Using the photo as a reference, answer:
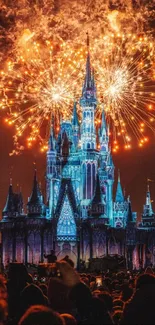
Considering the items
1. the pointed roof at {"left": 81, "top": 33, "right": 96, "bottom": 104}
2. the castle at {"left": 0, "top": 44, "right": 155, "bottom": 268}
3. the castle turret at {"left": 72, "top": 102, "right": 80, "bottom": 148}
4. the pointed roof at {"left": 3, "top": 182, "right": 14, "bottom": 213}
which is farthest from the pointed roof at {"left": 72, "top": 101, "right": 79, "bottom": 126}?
the pointed roof at {"left": 3, "top": 182, "right": 14, "bottom": 213}

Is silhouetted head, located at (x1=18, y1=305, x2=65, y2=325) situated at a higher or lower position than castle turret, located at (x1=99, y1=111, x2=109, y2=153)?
lower

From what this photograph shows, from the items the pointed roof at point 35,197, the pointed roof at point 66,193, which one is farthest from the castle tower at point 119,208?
the pointed roof at point 35,197

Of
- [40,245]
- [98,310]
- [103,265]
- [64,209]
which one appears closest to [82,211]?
[64,209]

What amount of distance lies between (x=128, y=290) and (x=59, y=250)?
191ft

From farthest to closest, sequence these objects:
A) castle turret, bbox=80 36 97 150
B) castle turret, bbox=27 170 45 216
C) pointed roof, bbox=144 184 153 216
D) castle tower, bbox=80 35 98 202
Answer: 1. pointed roof, bbox=144 184 153 216
2. castle tower, bbox=80 35 98 202
3. castle turret, bbox=80 36 97 150
4. castle turret, bbox=27 170 45 216

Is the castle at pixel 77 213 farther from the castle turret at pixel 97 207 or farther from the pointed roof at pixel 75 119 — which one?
Result: the pointed roof at pixel 75 119

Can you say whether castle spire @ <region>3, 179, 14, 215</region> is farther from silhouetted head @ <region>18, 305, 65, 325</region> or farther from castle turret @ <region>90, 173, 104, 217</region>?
Result: silhouetted head @ <region>18, 305, 65, 325</region>

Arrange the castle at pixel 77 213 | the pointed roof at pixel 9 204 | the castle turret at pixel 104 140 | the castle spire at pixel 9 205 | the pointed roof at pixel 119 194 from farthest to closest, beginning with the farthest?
1. the pointed roof at pixel 119 194
2. the castle turret at pixel 104 140
3. the pointed roof at pixel 9 204
4. the castle spire at pixel 9 205
5. the castle at pixel 77 213

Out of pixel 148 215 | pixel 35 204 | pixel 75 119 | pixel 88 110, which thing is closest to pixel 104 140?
pixel 75 119

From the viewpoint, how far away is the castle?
70500 mm

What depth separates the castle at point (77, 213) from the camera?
70500 mm

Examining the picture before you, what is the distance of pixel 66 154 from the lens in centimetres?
8212

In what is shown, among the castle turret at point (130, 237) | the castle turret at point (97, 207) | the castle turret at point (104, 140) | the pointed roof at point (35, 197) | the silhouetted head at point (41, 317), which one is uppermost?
the castle turret at point (104, 140)

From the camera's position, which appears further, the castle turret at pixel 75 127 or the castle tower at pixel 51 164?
the castle turret at pixel 75 127
